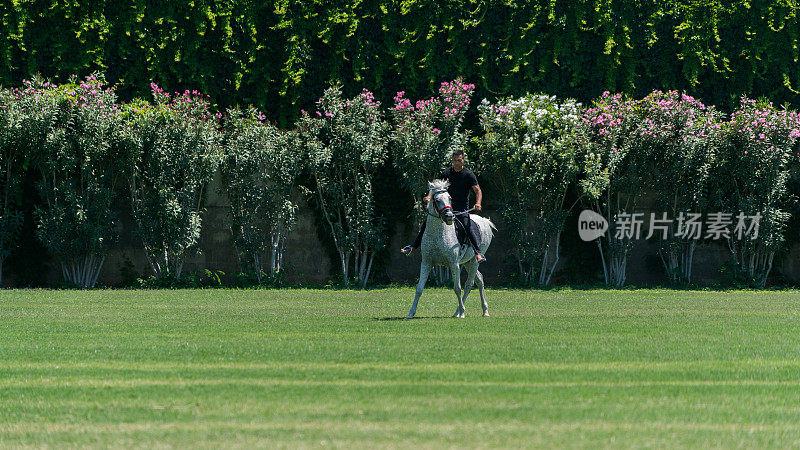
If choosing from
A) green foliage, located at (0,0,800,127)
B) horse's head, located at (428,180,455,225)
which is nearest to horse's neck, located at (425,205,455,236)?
horse's head, located at (428,180,455,225)

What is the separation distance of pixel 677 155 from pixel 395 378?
564 inches

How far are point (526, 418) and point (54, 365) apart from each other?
4533mm

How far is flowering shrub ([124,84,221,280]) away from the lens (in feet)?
61.8

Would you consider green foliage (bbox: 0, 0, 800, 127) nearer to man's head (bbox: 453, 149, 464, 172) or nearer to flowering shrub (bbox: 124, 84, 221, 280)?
flowering shrub (bbox: 124, 84, 221, 280)

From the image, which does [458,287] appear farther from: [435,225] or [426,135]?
[426,135]

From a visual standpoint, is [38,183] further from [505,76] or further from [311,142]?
[505,76]

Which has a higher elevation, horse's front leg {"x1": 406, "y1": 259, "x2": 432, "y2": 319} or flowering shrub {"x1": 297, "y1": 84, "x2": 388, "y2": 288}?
flowering shrub {"x1": 297, "y1": 84, "x2": 388, "y2": 288}

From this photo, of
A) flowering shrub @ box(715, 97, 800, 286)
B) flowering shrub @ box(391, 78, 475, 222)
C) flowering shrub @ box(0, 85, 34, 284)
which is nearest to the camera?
flowering shrub @ box(0, 85, 34, 284)

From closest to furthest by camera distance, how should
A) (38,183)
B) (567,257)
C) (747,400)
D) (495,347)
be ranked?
(747,400) < (495,347) < (38,183) < (567,257)

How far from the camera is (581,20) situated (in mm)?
21891

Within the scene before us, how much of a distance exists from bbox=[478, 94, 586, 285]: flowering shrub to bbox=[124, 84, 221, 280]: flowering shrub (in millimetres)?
6001

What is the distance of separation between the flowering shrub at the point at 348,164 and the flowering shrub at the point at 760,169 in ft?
25.4

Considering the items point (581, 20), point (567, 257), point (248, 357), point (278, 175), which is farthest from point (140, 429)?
point (581, 20)

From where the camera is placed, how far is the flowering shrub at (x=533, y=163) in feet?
64.0
